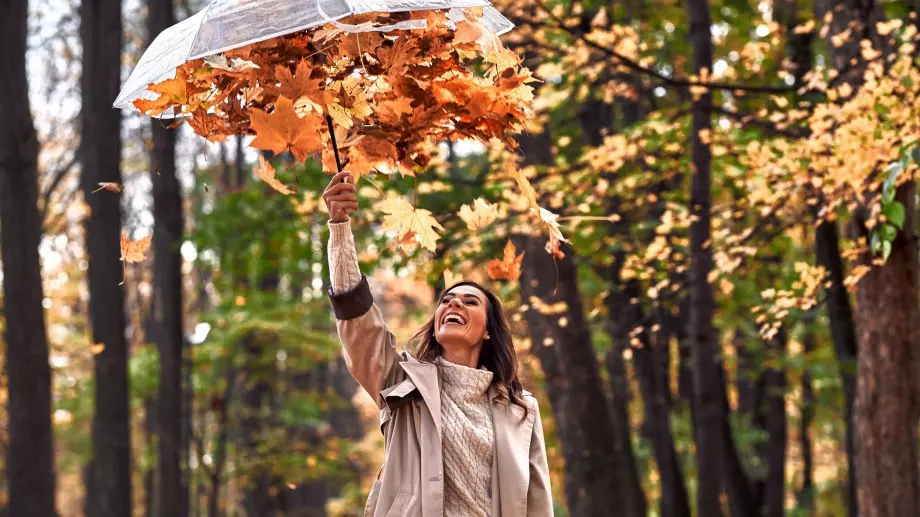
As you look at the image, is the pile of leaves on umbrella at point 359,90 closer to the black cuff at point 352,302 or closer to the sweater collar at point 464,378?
the black cuff at point 352,302

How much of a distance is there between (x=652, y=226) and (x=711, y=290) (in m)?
1.44

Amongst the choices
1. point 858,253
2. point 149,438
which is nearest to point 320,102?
point 858,253

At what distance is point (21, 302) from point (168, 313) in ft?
16.2

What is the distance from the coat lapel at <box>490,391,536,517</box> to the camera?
3.93 m

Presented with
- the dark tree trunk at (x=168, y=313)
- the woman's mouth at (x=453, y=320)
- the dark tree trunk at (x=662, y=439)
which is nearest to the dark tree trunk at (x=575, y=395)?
the dark tree trunk at (x=662, y=439)

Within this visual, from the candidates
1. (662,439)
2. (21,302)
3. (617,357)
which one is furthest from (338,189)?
(617,357)

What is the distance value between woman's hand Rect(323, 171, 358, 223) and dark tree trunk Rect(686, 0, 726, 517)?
17.6ft

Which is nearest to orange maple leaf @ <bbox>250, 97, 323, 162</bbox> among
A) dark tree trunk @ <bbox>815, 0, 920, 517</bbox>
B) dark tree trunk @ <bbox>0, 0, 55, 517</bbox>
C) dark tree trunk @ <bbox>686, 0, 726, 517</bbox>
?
dark tree trunk @ <bbox>815, 0, 920, 517</bbox>

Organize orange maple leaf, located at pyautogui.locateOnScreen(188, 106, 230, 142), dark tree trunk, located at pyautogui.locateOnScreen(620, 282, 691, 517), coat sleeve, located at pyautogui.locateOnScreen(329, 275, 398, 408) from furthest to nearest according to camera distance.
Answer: dark tree trunk, located at pyautogui.locateOnScreen(620, 282, 691, 517) → coat sleeve, located at pyautogui.locateOnScreen(329, 275, 398, 408) → orange maple leaf, located at pyautogui.locateOnScreen(188, 106, 230, 142)

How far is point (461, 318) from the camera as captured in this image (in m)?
4.21

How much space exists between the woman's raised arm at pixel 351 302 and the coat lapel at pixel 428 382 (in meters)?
0.10

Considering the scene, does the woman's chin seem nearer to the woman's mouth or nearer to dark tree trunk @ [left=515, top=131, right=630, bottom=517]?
the woman's mouth

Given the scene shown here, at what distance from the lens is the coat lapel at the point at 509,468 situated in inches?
155

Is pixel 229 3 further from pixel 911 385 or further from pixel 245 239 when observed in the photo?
pixel 245 239
